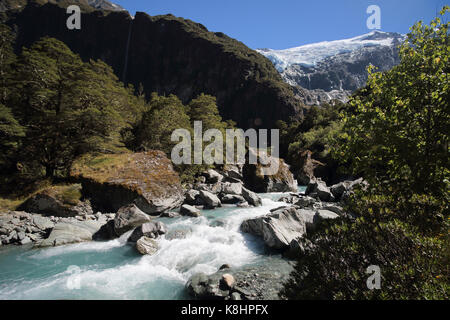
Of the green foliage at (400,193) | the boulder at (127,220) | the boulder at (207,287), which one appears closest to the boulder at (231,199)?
the boulder at (127,220)

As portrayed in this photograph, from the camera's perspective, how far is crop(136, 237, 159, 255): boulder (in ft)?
25.8

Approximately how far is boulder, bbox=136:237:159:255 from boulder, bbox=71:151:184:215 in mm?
4011

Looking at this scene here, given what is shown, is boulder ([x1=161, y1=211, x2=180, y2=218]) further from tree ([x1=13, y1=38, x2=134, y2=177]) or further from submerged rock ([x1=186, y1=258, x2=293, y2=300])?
tree ([x1=13, y1=38, x2=134, y2=177])

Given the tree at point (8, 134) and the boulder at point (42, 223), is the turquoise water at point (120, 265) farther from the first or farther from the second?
the tree at point (8, 134)

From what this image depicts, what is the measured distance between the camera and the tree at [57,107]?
40.5 ft

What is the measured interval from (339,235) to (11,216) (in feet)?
44.3

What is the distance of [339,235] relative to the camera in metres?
4.09

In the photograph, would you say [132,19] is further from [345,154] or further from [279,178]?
[345,154]

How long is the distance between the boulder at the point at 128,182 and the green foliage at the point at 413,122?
1090 cm

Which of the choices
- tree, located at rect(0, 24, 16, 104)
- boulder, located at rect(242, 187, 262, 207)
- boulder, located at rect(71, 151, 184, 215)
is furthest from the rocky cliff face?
tree, located at rect(0, 24, 16, 104)

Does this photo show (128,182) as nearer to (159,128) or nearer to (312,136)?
(159,128)

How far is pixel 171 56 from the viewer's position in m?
107

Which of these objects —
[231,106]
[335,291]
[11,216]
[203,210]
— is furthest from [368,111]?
[231,106]

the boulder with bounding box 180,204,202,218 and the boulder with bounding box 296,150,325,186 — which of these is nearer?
the boulder with bounding box 180,204,202,218
